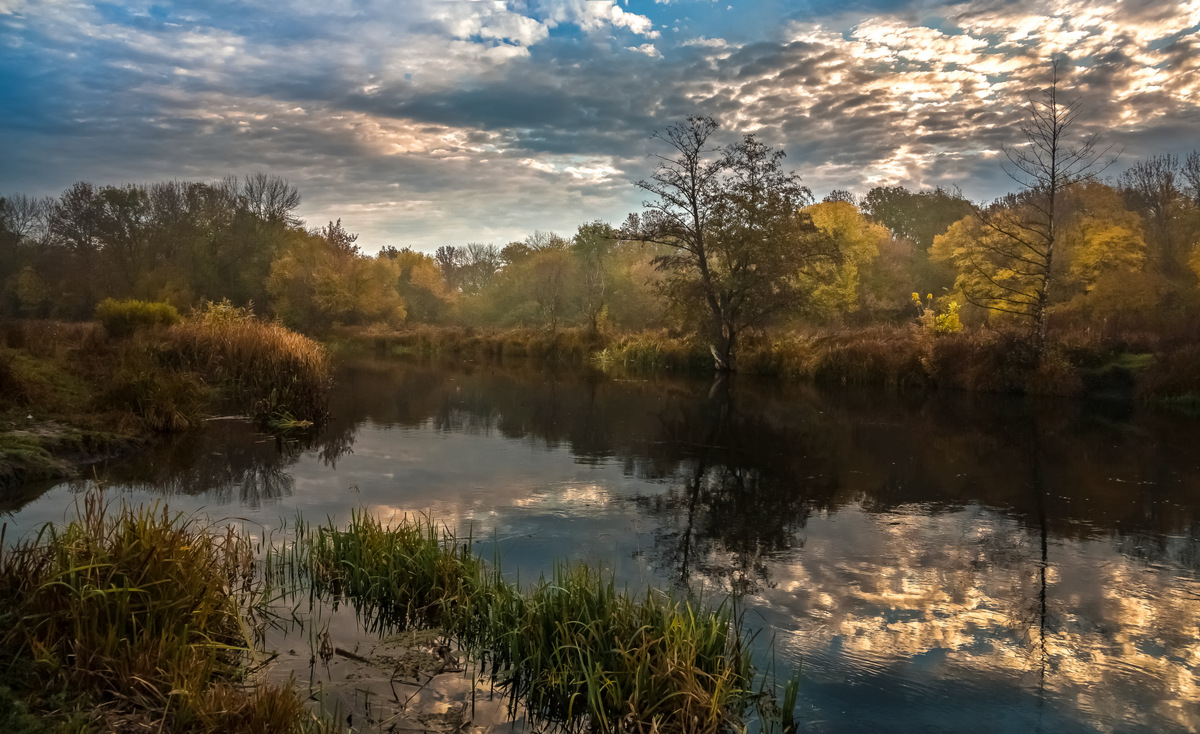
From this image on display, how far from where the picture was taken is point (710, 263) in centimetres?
3600

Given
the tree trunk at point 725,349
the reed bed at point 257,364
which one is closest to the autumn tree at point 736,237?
the tree trunk at point 725,349

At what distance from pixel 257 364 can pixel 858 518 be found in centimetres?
1502

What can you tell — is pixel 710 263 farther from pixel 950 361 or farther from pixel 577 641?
pixel 577 641

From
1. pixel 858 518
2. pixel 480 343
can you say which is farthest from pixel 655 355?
pixel 858 518

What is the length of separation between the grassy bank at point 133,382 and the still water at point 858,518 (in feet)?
2.83

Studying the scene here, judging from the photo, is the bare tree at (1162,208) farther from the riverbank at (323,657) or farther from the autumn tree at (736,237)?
the riverbank at (323,657)

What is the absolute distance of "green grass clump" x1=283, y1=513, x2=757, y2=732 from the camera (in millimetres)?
4824

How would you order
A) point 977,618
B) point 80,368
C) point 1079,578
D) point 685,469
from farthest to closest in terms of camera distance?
point 80,368
point 685,469
point 1079,578
point 977,618

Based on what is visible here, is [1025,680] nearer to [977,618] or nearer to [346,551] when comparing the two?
[977,618]

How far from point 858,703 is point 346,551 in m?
4.73

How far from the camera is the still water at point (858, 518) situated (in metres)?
5.88

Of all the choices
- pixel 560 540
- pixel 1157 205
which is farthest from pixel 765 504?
pixel 1157 205

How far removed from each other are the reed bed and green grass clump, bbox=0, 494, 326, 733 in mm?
12462

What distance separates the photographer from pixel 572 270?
228 ft
